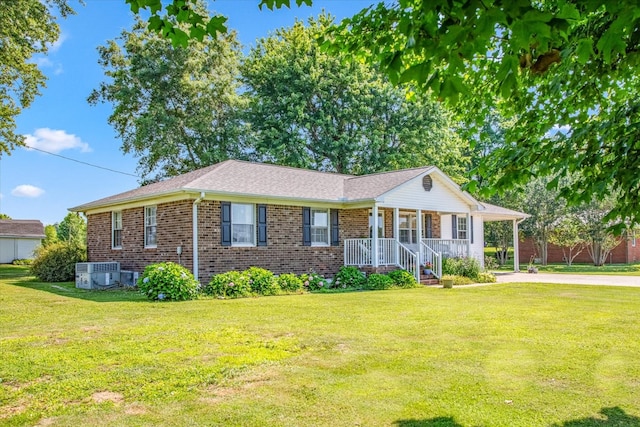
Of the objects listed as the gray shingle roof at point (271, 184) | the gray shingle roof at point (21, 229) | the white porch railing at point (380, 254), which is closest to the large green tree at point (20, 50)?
the gray shingle roof at point (271, 184)

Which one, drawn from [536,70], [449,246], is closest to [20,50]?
[449,246]

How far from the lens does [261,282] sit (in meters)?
14.2

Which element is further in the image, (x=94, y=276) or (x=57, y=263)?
(x=57, y=263)

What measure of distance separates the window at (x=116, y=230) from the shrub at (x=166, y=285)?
6153 mm

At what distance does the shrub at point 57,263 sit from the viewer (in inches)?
800

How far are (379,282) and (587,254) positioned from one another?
25695 millimetres

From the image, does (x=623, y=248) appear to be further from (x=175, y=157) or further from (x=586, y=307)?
(x=175, y=157)

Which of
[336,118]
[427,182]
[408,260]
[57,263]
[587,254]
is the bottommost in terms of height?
[587,254]

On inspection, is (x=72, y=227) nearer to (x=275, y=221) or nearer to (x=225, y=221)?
(x=275, y=221)

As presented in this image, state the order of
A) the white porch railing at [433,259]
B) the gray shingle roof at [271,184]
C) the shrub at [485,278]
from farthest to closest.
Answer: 1. the shrub at [485,278]
2. the white porch railing at [433,259]
3. the gray shingle roof at [271,184]

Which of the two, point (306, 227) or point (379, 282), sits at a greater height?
point (306, 227)

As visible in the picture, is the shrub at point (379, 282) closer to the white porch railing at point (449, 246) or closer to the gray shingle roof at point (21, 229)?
the white porch railing at point (449, 246)

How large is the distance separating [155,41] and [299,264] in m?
17.0

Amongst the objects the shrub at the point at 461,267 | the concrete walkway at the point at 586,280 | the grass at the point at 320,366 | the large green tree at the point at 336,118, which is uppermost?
the large green tree at the point at 336,118
